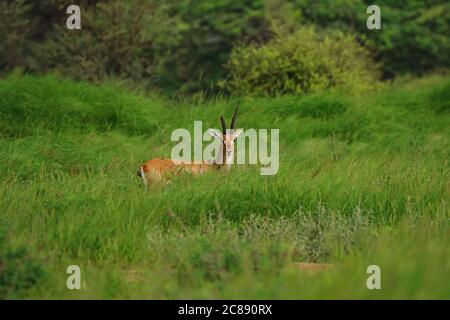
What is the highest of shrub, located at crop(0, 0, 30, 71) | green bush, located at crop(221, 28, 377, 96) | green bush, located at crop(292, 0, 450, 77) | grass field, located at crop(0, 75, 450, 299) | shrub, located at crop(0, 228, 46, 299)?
green bush, located at crop(292, 0, 450, 77)

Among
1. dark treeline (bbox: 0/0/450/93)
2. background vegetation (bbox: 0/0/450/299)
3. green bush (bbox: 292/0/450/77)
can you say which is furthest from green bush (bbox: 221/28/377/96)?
green bush (bbox: 292/0/450/77)

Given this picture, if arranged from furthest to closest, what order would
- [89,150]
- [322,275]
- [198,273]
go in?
1. [89,150]
2. [198,273]
3. [322,275]

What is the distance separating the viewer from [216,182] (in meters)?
8.09

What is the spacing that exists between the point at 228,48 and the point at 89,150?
995 cm

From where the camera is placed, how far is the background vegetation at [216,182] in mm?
5805

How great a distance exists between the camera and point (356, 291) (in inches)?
202

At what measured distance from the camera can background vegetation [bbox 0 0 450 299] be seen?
580 cm

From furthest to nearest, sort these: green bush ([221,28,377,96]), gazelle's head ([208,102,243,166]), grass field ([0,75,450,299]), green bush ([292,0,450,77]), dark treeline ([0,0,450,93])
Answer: green bush ([292,0,450,77]) < dark treeline ([0,0,450,93]) < green bush ([221,28,377,96]) < gazelle's head ([208,102,243,166]) < grass field ([0,75,450,299])

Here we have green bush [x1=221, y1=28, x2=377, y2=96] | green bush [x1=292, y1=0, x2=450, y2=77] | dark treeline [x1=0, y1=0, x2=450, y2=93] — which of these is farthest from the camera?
green bush [x1=292, y1=0, x2=450, y2=77]

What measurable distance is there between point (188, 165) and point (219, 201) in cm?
145

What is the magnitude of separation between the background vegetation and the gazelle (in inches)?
9.3

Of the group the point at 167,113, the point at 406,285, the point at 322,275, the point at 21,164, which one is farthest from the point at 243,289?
the point at 167,113

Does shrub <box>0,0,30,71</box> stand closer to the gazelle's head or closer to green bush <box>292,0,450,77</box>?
green bush <box>292,0,450,77</box>

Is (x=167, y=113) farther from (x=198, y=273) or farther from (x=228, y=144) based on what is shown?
(x=198, y=273)
